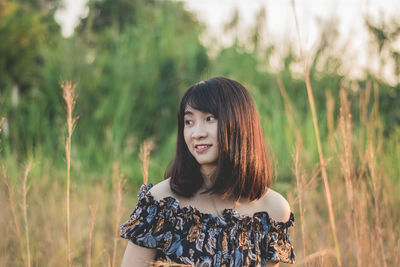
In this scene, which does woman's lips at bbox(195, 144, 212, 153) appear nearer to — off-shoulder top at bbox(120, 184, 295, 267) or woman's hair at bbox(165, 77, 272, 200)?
woman's hair at bbox(165, 77, 272, 200)

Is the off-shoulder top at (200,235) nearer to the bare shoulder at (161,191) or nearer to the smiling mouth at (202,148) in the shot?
the bare shoulder at (161,191)

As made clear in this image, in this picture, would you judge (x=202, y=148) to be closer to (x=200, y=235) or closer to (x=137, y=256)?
(x=200, y=235)

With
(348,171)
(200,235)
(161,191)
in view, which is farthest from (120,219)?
(348,171)

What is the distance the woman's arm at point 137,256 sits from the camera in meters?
1.44

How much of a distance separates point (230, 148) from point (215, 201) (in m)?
0.23

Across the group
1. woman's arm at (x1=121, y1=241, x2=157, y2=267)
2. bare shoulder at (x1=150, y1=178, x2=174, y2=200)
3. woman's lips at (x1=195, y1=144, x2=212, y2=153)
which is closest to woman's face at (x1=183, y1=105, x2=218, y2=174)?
woman's lips at (x1=195, y1=144, x2=212, y2=153)

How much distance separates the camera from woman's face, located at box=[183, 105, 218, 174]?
150 centimetres

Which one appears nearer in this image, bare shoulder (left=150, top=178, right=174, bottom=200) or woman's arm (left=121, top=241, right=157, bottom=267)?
woman's arm (left=121, top=241, right=157, bottom=267)

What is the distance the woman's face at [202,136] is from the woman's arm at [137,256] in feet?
1.31

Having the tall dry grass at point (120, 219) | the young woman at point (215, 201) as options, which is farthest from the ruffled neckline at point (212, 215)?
the tall dry grass at point (120, 219)

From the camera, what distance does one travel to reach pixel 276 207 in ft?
5.21

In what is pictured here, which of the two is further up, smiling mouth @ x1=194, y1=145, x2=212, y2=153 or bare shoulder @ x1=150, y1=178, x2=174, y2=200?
smiling mouth @ x1=194, y1=145, x2=212, y2=153

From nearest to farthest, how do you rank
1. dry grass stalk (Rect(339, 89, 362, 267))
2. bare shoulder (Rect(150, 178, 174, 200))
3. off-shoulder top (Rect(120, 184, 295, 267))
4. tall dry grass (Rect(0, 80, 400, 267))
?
dry grass stalk (Rect(339, 89, 362, 267)) < off-shoulder top (Rect(120, 184, 295, 267)) < bare shoulder (Rect(150, 178, 174, 200)) < tall dry grass (Rect(0, 80, 400, 267))

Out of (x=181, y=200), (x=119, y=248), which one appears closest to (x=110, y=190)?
(x=119, y=248)
